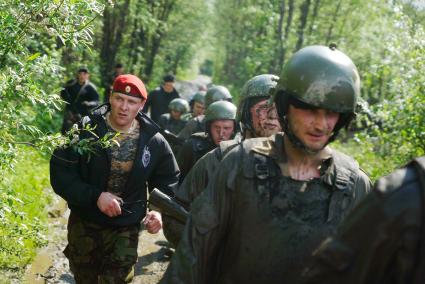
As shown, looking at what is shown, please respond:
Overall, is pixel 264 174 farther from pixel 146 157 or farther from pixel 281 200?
pixel 146 157

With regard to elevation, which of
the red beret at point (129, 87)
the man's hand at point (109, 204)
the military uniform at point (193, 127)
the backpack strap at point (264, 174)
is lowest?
the man's hand at point (109, 204)

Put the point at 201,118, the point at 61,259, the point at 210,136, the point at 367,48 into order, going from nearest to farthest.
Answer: the point at 210,136
the point at 61,259
the point at 201,118
the point at 367,48

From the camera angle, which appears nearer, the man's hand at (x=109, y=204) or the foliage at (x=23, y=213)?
the man's hand at (x=109, y=204)

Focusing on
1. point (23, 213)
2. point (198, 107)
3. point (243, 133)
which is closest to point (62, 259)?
point (23, 213)

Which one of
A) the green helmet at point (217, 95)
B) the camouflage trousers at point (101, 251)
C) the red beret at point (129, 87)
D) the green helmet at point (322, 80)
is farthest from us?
the green helmet at point (217, 95)

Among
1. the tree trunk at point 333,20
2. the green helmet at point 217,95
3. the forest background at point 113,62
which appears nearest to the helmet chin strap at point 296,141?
the forest background at point 113,62

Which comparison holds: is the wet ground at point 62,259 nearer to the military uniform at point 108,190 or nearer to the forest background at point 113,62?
the forest background at point 113,62

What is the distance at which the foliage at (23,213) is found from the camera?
471 centimetres

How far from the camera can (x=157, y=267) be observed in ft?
25.3

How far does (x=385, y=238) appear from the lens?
1.54 m

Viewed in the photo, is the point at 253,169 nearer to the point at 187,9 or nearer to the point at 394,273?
the point at 394,273

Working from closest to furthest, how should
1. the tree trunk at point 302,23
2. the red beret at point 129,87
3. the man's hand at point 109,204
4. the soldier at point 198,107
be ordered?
the man's hand at point 109,204, the red beret at point 129,87, the soldier at point 198,107, the tree trunk at point 302,23

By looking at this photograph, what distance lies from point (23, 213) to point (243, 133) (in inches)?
73.8

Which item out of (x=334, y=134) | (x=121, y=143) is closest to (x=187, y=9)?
(x=121, y=143)
